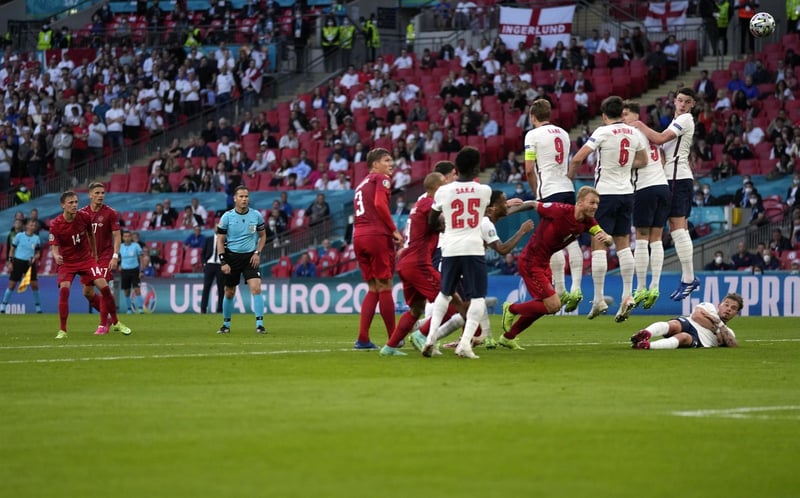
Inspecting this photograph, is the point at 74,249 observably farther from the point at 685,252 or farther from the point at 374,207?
the point at 685,252

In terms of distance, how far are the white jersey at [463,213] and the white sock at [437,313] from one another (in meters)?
0.48

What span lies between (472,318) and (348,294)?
17.9m

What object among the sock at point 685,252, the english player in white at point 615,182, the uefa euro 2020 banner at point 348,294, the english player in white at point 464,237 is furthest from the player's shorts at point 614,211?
the uefa euro 2020 banner at point 348,294

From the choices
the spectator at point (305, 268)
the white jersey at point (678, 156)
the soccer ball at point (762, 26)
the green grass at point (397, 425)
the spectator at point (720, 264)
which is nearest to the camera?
the green grass at point (397, 425)

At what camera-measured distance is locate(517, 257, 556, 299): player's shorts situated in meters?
16.2

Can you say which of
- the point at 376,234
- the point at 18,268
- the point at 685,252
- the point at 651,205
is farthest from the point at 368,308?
the point at 18,268

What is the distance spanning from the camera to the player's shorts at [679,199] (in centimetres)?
1870

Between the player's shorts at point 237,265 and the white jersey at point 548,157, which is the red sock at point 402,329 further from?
the player's shorts at point 237,265

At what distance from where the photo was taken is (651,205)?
1828 cm

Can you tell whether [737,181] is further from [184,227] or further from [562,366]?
→ [562,366]

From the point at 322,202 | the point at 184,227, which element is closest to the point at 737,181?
the point at 322,202

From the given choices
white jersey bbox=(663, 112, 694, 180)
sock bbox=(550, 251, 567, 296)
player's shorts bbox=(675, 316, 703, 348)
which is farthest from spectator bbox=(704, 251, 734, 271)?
player's shorts bbox=(675, 316, 703, 348)

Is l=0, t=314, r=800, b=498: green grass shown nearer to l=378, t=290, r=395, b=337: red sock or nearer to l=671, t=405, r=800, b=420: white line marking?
l=671, t=405, r=800, b=420: white line marking

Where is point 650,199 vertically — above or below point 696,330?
above
